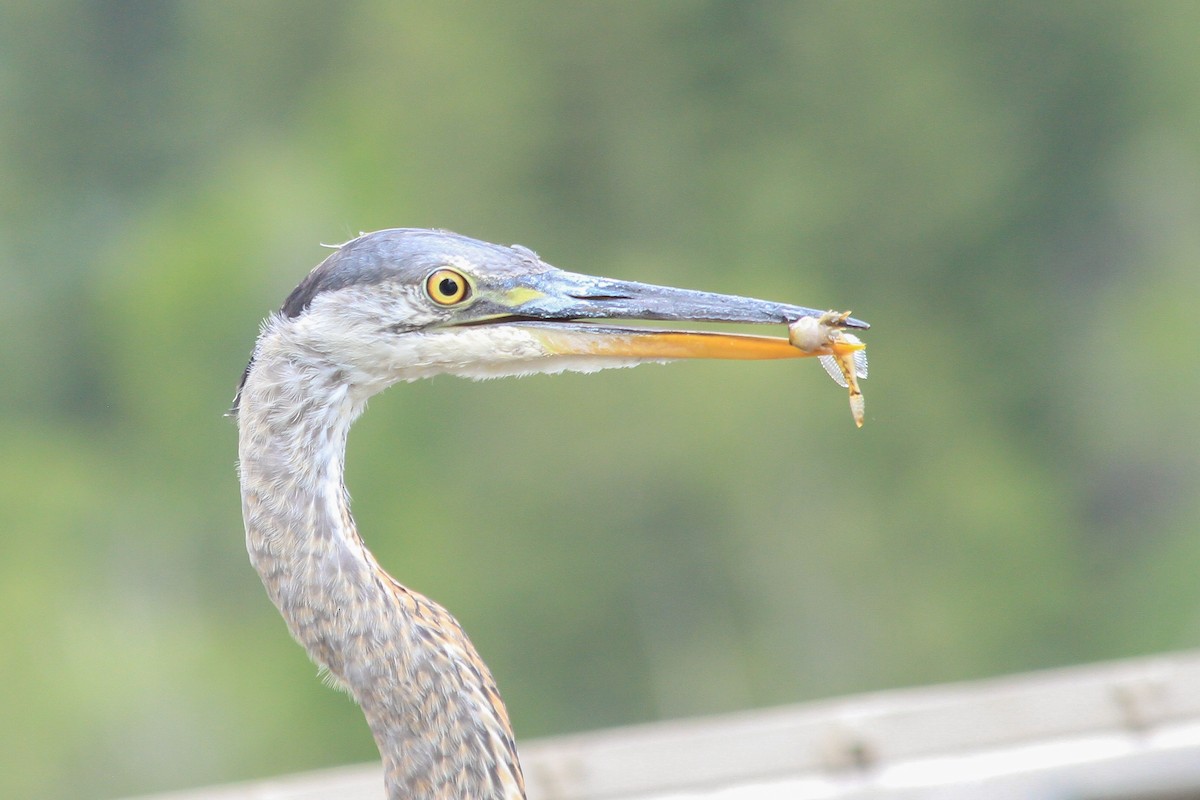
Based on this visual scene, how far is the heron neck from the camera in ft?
7.20

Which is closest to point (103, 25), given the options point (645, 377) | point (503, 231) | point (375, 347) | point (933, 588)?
point (503, 231)

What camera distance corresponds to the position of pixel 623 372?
1125 cm

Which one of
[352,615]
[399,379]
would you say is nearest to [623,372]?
[399,379]

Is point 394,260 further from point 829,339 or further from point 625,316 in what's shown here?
point 829,339

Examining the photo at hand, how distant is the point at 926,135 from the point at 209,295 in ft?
20.9

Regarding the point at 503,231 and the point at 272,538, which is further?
the point at 503,231

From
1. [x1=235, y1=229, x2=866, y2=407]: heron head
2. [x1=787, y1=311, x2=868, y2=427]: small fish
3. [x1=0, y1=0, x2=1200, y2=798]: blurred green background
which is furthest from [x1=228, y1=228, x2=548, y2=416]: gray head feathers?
[x1=0, y1=0, x2=1200, y2=798]: blurred green background

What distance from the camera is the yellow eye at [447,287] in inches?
90.0

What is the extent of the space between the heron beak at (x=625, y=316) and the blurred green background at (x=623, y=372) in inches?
328

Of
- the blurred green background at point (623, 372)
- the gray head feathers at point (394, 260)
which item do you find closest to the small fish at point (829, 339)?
the gray head feathers at point (394, 260)

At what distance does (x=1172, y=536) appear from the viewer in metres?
12.0

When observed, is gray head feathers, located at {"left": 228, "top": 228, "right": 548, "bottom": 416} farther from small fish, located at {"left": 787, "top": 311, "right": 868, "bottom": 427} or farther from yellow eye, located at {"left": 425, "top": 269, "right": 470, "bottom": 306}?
small fish, located at {"left": 787, "top": 311, "right": 868, "bottom": 427}

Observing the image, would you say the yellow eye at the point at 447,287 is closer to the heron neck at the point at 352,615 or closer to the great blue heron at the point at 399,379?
the great blue heron at the point at 399,379

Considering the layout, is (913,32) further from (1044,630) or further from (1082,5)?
(1044,630)
